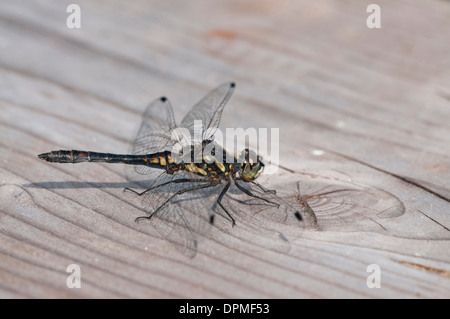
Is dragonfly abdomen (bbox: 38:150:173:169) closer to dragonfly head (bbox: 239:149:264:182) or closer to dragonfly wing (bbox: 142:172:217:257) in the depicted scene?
dragonfly wing (bbox: 142:172:217:257)

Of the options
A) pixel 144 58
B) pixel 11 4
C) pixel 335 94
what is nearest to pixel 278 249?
pixel 335 94

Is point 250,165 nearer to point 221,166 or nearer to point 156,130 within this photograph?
point 221,166

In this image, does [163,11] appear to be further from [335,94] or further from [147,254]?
[147,254]

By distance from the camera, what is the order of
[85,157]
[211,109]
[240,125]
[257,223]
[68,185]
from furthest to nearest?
[211,109] < [240,125] < [85,157] < [68,185] < [257,223]

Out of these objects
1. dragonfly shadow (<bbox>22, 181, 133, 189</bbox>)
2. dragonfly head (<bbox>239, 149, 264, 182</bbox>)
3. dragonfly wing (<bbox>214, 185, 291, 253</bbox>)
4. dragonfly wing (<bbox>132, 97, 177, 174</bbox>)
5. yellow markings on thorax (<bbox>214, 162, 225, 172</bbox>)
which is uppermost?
dragonfly wing (<bbox>132, 97, 177, 174</bbox>)

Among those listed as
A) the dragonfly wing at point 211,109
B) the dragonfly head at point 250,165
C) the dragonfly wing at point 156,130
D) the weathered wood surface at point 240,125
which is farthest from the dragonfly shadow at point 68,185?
the dragonfly wing at point 211,109

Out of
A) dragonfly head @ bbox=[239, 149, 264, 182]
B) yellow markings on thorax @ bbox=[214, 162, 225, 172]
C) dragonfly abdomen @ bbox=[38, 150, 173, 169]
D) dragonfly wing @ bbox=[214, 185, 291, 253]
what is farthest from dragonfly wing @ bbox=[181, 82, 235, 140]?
dragonfly wing @ bbox=[214, 185, 291, 253]

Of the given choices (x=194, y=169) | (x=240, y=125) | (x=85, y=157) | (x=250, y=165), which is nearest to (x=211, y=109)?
(x=240, y=125)
